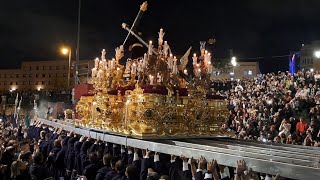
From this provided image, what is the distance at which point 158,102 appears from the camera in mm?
10664

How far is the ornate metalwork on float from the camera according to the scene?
10.6 m

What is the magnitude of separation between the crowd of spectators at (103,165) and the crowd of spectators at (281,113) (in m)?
4.43

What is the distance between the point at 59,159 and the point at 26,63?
11356 centimetres

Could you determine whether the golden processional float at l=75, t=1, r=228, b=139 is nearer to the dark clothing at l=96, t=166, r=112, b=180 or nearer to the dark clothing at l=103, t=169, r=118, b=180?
the dark clothing at l=96, t=166, r=112, b=180

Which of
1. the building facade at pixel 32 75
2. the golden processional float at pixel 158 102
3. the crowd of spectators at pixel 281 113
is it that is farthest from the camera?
the building facade at pixel 32 75

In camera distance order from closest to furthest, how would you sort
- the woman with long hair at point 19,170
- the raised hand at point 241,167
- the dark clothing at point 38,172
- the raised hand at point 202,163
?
the raised hand at point 241,167, the raised hand at point 202,163, the woman with long hair at point 19,170, the dark clothing at point 38,172

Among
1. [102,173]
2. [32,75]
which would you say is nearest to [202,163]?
[102,173]

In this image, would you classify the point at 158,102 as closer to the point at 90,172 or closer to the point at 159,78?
the point at 159,78

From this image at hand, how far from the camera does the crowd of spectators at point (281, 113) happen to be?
1348cm

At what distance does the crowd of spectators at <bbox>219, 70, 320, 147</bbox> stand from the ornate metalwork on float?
4.76 feet

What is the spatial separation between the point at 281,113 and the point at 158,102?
8.17 meters

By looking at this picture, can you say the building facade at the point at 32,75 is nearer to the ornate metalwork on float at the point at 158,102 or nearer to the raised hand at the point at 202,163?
the ornate metalwork on float at the point at 158,102

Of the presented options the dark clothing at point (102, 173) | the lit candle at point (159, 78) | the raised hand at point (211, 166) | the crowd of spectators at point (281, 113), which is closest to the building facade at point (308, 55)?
the crowd of spectators at point (281, 113)

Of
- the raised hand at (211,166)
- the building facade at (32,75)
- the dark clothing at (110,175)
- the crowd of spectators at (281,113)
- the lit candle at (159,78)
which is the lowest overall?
the dark clothing at (110,175)
